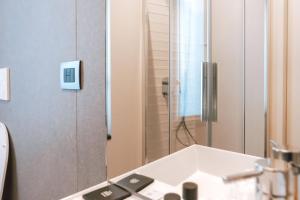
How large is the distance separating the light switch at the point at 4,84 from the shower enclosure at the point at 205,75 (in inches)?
39.9

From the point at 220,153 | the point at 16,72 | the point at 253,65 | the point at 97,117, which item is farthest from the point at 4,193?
the point at 253,65

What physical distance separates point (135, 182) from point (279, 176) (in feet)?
1.37

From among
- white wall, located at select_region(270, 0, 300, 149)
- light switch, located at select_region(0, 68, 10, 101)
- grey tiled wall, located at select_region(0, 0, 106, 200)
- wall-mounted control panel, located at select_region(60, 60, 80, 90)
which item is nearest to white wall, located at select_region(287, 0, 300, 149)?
white wall, located at select_region(270, 0, 300, 149)

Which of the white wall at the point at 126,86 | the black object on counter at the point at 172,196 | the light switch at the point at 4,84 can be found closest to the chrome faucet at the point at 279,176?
the black object on counter at the point at 172,196

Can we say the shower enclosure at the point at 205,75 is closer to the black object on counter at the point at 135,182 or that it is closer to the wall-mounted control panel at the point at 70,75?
the black object on counter at the point at 135,182

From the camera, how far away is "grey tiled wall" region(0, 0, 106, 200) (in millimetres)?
879

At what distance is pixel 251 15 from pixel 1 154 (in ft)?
5.02

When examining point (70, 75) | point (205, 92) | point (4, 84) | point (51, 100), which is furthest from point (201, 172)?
point (4, 84)

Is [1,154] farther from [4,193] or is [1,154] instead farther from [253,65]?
[253,65]

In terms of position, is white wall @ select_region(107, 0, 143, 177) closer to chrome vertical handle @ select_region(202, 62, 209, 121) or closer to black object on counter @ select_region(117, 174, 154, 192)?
black object on counter @ select_region(117, 174, 154, 192)

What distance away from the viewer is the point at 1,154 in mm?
1421

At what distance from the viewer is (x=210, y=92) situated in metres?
0.68

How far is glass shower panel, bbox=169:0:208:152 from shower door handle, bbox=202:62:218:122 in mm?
16

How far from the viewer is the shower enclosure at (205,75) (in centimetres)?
57
